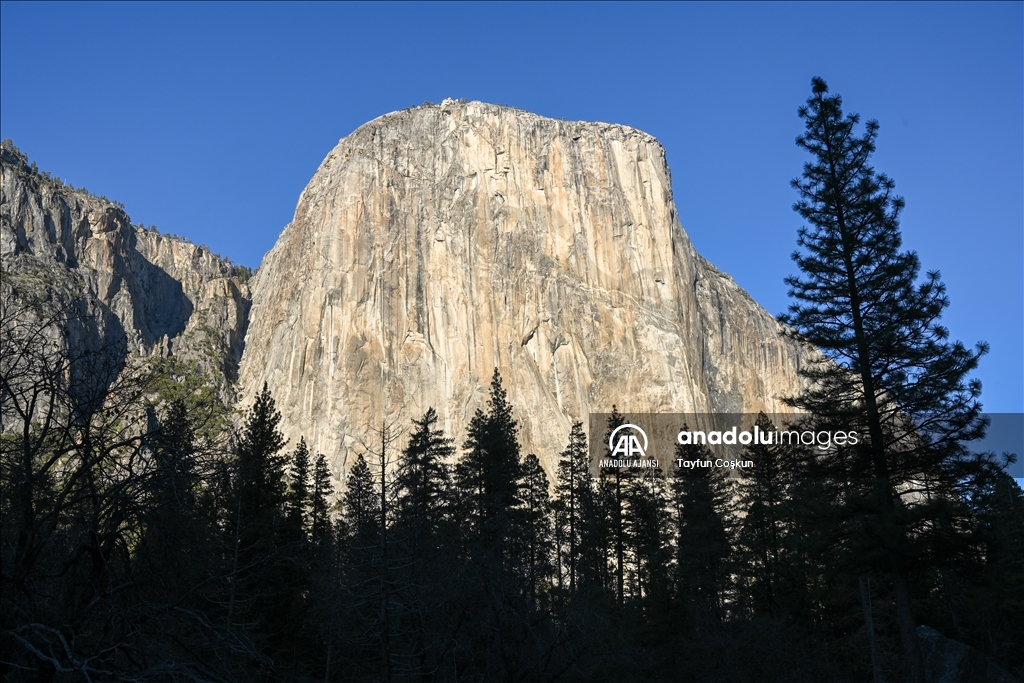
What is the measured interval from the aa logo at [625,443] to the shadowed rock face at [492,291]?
8.83 m

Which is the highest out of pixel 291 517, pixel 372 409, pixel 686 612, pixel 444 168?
pixel 444 168

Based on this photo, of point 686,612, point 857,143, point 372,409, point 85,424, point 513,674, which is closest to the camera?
point 85,424

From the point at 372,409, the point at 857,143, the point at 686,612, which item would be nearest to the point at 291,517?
the point at 686,612

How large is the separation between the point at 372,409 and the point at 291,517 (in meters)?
50.1

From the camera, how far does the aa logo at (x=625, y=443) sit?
169 ft

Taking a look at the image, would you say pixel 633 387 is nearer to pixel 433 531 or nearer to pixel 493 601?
pixel 433 531

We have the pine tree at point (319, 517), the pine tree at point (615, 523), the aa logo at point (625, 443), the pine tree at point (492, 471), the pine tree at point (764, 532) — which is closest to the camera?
the pine tree at point (492, 471)

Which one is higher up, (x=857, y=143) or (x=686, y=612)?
(x=857, y=143)

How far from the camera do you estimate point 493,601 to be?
21.2 m

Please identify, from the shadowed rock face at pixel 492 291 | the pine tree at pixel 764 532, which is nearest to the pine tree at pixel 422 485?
the pine tree at pixel 764 532

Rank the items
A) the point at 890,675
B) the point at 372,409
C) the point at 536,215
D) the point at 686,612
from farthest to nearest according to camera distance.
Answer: the point at 536,215, the point at 372,409, the point at 686,612, the point at 890,675

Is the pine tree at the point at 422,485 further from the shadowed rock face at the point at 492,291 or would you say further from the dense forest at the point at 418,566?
the shadowed rock face at the point at 492,291

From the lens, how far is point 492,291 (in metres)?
93.2

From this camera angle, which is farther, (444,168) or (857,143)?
(444,168)
